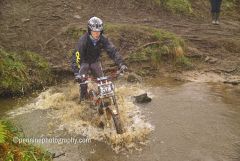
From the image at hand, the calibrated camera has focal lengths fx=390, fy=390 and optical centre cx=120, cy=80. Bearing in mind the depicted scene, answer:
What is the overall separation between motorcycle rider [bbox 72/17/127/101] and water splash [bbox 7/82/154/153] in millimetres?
608

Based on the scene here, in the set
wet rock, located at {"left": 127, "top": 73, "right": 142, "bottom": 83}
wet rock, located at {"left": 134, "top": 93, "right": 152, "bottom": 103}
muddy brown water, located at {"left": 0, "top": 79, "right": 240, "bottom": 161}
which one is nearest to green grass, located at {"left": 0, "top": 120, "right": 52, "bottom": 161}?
muddy brown water, located at {"left": 0, "top": 79, "right": 240, "bottom": 161}

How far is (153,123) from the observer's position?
9.60m

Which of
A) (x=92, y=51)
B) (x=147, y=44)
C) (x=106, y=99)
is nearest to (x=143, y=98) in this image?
(x=92, y=51)

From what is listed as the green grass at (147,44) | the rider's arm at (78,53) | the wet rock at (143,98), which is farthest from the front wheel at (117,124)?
the green grass at (147,44)

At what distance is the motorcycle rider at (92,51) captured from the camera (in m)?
9.25

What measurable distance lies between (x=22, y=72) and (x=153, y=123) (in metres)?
4.99

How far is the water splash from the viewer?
849cm

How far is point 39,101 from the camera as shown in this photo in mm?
11438

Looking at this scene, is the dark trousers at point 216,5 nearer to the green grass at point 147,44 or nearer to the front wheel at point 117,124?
the green grass at point 147,44

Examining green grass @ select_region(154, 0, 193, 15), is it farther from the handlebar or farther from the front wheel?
the front wheel

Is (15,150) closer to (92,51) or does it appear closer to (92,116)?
(92,116)

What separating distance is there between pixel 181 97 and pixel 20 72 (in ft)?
16.7

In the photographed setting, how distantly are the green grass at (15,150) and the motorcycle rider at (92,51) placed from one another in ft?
10.9

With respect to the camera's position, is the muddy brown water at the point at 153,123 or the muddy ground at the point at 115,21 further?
the muddy ground at the point at 115,21
